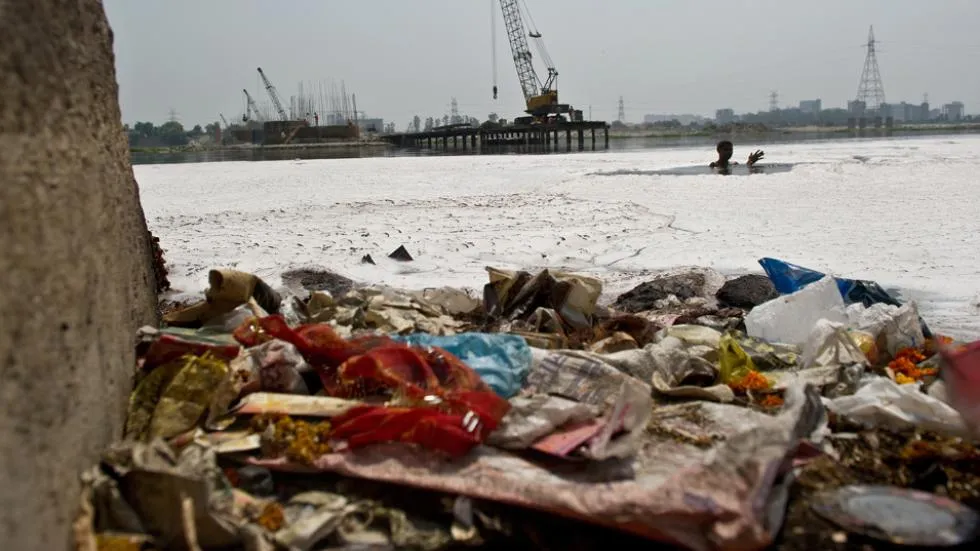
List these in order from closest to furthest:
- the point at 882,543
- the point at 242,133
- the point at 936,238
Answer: the point at 882,543 < the point at 936,238 < the point at 242,133

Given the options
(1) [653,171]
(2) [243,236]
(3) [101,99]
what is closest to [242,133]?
(1) [653,171]

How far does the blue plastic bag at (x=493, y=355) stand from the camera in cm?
326

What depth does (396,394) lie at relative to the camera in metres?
3.03

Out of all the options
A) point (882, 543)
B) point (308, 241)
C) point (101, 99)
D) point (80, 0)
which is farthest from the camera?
point (308, 241)

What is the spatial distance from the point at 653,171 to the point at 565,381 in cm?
1582

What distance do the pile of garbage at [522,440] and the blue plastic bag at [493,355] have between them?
1 cm

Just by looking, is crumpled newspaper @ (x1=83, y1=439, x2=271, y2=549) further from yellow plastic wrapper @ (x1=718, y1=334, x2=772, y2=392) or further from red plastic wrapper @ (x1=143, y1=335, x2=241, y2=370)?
yellow plastic wrapper @ (x1=718, y1=334, x2=772, y2=392)

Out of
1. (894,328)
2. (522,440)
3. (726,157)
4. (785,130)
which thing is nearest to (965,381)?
(894,328)

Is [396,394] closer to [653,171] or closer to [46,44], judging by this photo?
[46,44]

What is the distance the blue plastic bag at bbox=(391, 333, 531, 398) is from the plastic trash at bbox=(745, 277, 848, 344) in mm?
1843

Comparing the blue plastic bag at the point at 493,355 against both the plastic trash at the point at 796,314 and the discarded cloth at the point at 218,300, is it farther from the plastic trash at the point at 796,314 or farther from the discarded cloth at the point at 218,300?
the plastic trash at the point at 796,314

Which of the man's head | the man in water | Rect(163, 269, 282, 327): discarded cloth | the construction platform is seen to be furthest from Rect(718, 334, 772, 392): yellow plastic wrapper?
the construction platform

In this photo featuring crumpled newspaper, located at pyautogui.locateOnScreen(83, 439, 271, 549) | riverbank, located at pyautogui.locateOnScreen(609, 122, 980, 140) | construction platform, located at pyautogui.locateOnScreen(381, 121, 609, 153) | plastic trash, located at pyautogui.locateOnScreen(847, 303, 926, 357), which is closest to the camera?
crumpled newspaper, located at pyautogui.locateOnScreen(83, 439, 271, 549)

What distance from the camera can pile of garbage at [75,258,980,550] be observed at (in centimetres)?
230
